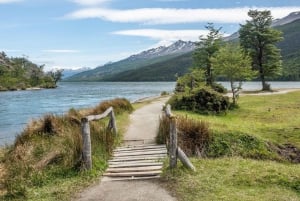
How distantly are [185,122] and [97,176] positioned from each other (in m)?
5.66

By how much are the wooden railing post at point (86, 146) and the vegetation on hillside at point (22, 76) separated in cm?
12834

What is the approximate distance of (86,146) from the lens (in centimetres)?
1162

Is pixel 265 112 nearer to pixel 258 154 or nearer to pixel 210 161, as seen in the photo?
pixel 258 154

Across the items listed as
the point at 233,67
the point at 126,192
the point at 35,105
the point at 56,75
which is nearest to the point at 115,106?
the point at 233,67

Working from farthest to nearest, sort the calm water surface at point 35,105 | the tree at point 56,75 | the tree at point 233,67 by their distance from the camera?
the tree at point 56,75, the tree at point 233,67, the calm water surface at point 35,105

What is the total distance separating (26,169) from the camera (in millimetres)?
12109

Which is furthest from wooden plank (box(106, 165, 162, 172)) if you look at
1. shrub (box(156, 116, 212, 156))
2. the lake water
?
the lake water

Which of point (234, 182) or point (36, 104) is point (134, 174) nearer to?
point (234, 182)

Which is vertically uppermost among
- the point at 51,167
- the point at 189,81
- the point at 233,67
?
the point at 233,67

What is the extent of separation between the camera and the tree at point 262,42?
5962 centimetres

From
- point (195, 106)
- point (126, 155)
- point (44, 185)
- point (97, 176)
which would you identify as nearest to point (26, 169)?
point (44, 185)

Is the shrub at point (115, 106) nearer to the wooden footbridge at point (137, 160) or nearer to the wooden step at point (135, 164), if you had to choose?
the wooden footbridge at point (137, 160)

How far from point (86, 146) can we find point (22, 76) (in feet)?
528

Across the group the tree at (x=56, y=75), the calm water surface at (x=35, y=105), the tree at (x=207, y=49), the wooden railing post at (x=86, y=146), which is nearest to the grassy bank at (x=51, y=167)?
the wooden railing post at (x=86, y=146)
